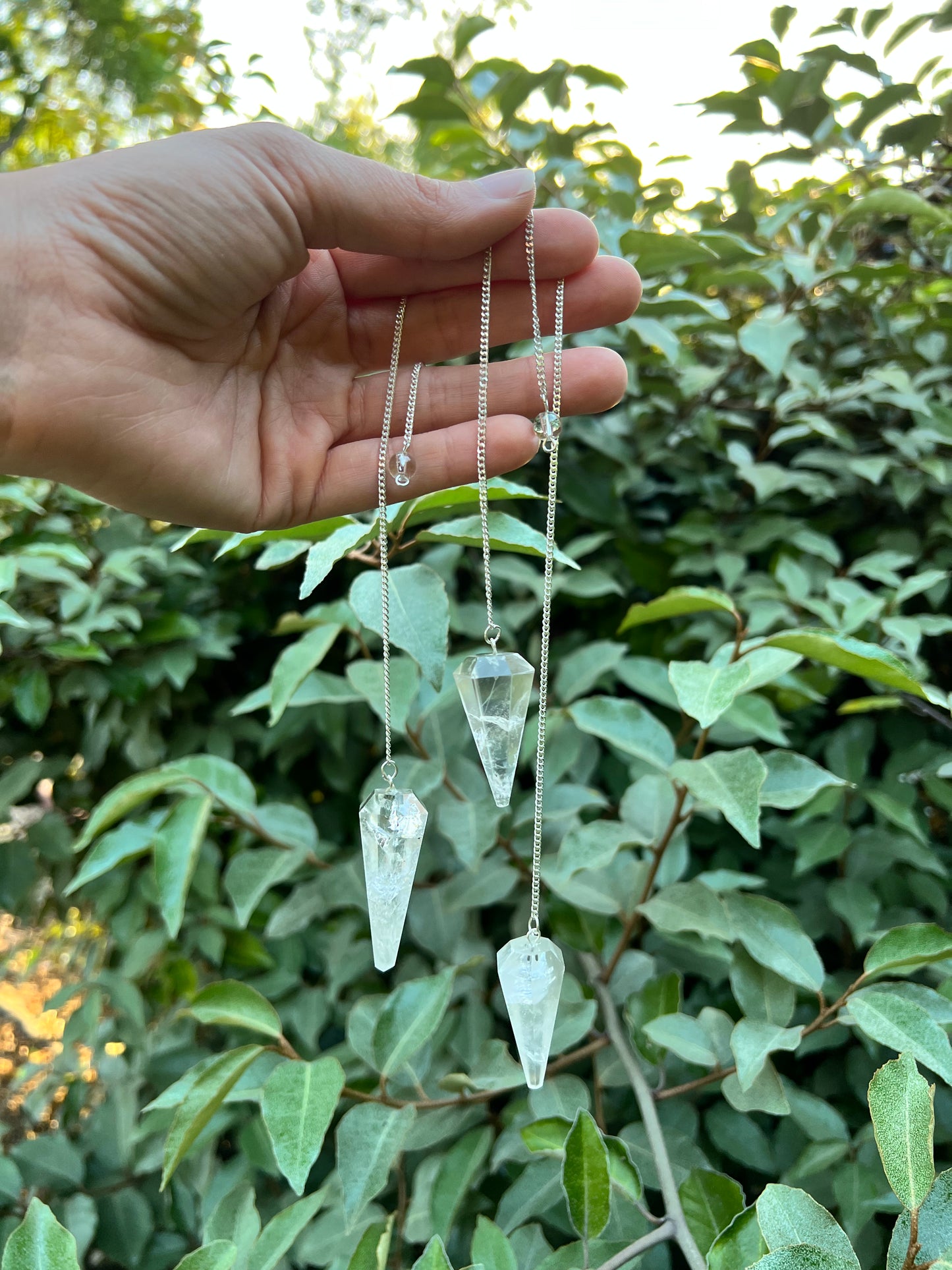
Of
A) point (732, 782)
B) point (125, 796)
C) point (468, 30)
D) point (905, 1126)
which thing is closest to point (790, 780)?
point (732, 782)

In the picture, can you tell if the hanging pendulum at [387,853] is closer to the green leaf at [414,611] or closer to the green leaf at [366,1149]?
the green leaf at [414,611]

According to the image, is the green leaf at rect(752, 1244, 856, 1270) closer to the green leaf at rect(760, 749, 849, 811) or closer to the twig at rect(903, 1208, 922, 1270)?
the twig at rect(903, 1208, 922, 1270)

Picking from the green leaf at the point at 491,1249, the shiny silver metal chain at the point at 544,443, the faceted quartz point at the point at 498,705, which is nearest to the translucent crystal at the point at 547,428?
the shiny silver metal chain at the point at 544,443

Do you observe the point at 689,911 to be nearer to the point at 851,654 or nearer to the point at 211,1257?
the point at 851,654

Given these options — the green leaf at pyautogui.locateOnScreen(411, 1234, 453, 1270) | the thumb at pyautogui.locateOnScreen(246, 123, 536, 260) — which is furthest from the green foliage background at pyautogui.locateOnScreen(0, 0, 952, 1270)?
the thumb at pyautogui.locateOnScreen(246, 123, 536, 260)

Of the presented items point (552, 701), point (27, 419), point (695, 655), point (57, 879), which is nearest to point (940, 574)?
point (695, 655)
